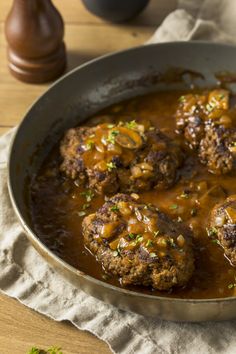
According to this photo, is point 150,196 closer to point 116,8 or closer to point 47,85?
point 47,85

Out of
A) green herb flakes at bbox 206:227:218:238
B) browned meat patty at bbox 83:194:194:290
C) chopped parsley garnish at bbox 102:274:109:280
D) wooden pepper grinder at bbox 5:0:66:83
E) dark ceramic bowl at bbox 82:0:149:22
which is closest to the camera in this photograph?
browned meat patty at bbox 83:194:194:290

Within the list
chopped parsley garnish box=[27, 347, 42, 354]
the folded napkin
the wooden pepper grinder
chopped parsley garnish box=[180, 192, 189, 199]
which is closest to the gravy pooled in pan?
chopped parsley garnish box=[180, 192, 189, 199]

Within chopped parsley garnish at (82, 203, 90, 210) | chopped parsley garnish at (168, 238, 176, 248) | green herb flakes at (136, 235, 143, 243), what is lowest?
chopped parsley garnish at (82, 203, 90, 210)

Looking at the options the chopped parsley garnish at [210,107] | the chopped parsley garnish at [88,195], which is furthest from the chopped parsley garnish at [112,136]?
the chopped parsley garnish at [210,107]

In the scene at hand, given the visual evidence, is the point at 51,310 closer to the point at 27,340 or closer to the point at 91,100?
the point at 27,340

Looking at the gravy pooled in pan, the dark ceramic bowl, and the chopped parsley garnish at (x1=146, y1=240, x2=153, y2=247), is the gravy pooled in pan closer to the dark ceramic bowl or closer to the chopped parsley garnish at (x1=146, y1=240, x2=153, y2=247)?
the chopped parsley garnish at (x1=146, y1=240, x2=153, y2=247)

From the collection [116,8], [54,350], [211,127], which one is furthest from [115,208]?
[116,8]
